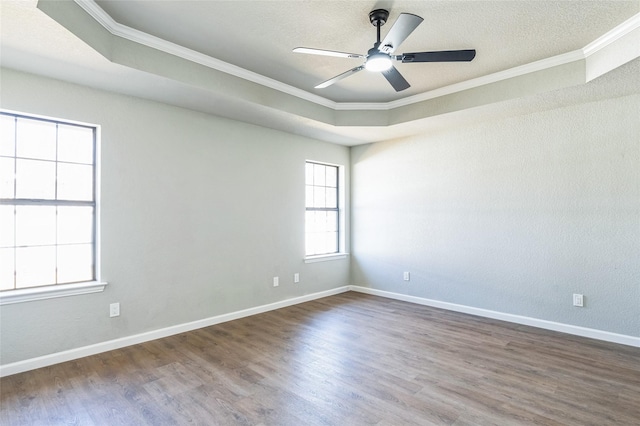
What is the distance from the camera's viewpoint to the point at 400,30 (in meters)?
2.17

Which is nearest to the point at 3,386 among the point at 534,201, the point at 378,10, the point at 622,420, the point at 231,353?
the point at 231,353

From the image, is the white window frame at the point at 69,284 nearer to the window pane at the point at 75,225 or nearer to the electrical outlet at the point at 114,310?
the window pane at the point at 75,225

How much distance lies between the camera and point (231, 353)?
121 inches

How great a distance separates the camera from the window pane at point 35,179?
283 centimetres

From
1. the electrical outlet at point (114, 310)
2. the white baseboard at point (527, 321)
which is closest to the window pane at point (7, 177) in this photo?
the electrical outlet at point (114, 310)

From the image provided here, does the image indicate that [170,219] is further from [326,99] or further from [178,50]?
[326,99]

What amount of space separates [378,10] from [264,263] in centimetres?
324

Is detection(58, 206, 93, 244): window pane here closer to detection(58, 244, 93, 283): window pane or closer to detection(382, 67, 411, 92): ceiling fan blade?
detection(58, 244, 93, 283): window pane

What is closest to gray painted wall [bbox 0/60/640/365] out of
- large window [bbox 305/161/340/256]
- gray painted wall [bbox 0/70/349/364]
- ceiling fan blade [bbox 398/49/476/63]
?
gray painted wall [bbox 0/70/349/364]

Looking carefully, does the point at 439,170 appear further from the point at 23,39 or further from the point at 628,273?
the point at 23,39

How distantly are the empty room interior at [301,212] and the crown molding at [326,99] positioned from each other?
0.7 inches

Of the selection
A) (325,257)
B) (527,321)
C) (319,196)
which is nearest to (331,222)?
(319,196)

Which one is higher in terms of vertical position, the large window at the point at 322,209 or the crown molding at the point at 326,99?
the crown molding at the point at 326,99

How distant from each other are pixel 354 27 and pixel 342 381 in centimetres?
283
